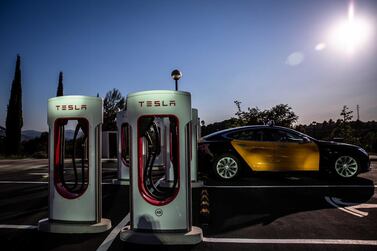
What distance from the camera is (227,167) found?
323 inches

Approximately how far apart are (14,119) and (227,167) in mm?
25920

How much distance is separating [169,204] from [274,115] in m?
25.1

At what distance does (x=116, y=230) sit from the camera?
421cm

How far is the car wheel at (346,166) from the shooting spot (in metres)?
8.36

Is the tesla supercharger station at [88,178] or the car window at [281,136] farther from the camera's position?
the car window at [281,136]

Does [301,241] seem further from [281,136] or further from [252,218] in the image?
[281,136]

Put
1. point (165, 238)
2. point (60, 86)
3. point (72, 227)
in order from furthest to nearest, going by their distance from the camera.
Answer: point (60, 86)
point (72, 227)
point (165, 238)

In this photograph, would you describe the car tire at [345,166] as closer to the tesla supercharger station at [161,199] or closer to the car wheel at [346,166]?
the car wheel at [346,166]

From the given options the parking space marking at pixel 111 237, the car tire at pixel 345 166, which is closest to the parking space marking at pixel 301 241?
the parking space marking at pixel 111 237

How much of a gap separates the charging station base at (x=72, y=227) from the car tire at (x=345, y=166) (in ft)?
21.3

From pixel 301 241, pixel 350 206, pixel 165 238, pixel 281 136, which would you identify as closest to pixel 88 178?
pixel 165 238

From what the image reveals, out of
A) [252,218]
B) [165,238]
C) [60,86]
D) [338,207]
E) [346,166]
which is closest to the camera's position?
[165,238]

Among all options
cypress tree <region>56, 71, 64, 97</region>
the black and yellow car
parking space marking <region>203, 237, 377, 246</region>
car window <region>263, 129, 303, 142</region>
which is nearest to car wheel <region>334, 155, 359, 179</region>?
the black and yellow car

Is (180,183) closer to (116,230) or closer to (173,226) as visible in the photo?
(173,226)
